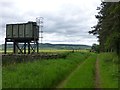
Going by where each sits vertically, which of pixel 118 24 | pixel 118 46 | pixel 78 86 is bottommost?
pixel 78 86

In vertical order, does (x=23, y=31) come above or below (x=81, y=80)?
above

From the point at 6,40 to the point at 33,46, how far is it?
6278mm

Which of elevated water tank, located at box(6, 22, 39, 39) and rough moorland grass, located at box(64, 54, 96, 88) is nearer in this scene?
rough moorland grass, located at box(64, 54, 96, 88)

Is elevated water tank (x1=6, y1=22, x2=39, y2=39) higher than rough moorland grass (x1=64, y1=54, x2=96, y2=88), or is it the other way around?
elevated water tank (x1=6, y1=22, x2=39, y2=39)

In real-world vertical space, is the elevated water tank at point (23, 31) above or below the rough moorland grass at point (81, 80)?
above

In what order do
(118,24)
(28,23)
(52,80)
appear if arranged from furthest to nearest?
1. (28,23)
2. (118,24)
3. (52,80)

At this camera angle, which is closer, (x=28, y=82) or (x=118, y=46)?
(x=28, y=82)

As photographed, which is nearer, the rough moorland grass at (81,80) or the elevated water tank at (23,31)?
the rough moorland grass at (81,80)

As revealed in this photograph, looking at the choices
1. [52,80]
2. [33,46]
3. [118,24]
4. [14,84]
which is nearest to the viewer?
[14,84]

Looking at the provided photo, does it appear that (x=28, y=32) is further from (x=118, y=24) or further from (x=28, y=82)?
(x=28, y=82)

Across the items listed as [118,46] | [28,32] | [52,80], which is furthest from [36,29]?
[52,80]

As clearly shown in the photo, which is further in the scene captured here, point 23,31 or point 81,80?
point 23,31

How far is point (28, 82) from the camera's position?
1767 centimetres

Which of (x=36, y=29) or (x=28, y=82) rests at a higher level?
(x=36, y=29)
